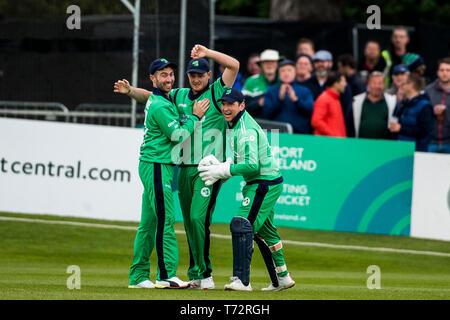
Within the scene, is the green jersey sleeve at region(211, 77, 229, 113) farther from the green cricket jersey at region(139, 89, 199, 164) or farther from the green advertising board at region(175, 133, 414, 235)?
the green advertising board at region(175, 133, 414, 235)

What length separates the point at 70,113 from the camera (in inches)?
696

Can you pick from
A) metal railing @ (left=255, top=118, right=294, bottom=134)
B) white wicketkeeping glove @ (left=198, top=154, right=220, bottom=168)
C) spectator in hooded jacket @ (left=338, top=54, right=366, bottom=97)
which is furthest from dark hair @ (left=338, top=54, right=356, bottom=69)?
white wicketkeeping glove @ (left=198, top=154, right=220, bottom=168)

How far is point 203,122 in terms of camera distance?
10773 millimetres

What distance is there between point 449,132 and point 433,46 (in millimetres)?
4021

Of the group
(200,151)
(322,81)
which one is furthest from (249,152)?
(322,81)

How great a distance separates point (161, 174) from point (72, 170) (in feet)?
21.1

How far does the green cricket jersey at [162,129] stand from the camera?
10.4 metres

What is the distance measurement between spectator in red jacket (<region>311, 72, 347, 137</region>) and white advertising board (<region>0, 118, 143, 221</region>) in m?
3.02

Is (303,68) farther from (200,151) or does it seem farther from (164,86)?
(164,86)

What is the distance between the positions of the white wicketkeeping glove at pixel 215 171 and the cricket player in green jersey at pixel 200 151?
0.28 meters

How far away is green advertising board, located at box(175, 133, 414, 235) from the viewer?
16156mm

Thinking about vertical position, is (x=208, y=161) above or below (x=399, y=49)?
below

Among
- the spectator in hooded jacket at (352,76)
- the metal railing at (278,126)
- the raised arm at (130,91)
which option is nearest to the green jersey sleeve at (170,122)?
the raised arm at (130,91)

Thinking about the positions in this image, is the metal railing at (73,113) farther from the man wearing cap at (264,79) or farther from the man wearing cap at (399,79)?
the man wearing cap at (399,79)
